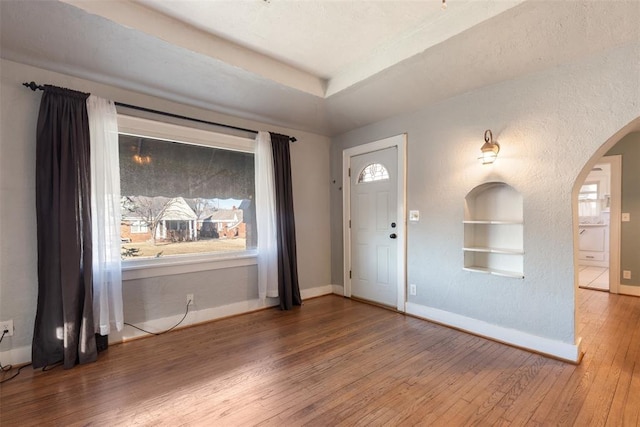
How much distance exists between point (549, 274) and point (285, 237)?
284 centimetres

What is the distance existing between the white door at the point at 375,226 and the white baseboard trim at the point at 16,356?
3.52 m

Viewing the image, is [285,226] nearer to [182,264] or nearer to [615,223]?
[182,264]

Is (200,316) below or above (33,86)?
below

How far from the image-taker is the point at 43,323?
239 centimetres

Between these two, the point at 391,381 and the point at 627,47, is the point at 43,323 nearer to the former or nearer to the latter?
the point at 391,381

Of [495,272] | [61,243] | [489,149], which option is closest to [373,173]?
[489,149]

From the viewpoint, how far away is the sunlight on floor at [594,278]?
15.6 feet

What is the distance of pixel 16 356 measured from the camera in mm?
2385

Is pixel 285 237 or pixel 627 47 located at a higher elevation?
pixel 627 47

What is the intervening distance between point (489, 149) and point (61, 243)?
3891mm

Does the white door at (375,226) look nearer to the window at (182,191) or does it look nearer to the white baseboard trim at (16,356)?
the window at (182,191)

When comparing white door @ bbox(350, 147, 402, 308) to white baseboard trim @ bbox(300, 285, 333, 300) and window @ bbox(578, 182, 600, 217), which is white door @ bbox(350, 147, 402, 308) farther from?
window @ bbox(578, 182, 600, 217)

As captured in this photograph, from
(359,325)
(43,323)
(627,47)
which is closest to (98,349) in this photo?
(43,323)

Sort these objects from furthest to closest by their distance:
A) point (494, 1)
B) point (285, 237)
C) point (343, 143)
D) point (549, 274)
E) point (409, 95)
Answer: point (343, 143), point (285, 237), point (409, 95), point (549, 274), point (494, 1)
